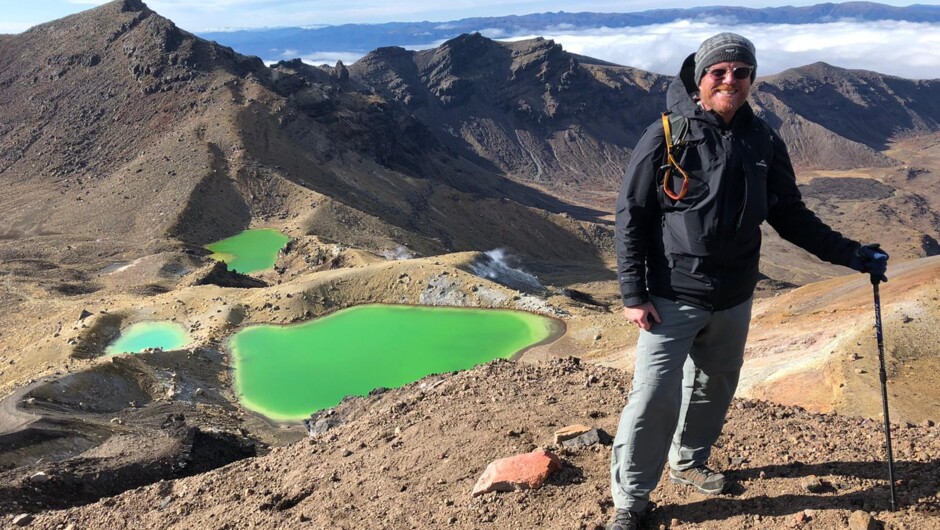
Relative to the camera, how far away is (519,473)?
18.8 feet

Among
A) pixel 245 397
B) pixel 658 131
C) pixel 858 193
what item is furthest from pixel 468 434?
pixel 858 193

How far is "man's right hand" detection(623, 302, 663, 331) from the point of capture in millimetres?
4492

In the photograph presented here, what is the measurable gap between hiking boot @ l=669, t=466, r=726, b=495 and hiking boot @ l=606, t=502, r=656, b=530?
1.96 feet

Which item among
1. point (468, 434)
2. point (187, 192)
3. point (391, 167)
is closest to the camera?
point (468, 434)

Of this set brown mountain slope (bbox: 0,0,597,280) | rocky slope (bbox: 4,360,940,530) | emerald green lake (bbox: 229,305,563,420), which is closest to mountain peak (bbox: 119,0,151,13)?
brown mountain slope (bbox: 0,0,597,280)

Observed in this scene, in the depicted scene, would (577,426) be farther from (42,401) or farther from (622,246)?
(42,401)

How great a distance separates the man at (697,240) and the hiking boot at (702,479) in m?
0.60

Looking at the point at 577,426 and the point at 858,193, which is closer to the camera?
the point at 577,426

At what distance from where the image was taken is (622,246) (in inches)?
179

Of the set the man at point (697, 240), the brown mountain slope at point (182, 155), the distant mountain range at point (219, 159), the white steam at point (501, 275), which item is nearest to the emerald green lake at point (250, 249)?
the brown mountain slope at point (182, 155)

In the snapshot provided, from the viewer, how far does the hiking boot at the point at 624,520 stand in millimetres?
4781

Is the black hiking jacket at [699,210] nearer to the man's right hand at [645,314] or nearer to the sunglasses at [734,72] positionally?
the man's right hand at [645,314]

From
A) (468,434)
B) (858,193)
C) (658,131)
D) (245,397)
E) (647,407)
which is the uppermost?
(658,131)

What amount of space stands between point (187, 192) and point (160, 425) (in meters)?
37.7
